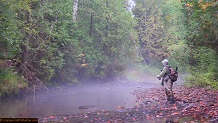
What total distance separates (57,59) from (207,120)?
596 inches

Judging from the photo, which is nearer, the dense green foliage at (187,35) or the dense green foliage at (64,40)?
the dense green foliage at (187,35)

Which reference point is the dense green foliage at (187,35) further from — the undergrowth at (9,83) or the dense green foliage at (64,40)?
the undergrowth at (9,83)

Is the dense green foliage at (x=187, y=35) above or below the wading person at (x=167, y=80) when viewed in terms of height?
above

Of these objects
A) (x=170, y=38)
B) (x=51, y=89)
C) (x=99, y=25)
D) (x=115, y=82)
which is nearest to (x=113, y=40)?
(x=99, y=25)

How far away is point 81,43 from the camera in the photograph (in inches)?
1020

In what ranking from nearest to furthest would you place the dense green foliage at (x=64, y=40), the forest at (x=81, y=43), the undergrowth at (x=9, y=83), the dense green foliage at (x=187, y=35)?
1. the dense green foliage at (x=187, y=35)
2. the forest at (x=81, y=43)
3. the undergrowth at (x=9, y=83)
4. the dense green foliage at (x=64, y=40)

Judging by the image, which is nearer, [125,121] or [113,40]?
[125,121]

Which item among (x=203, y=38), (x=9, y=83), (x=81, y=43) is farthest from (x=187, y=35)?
(x=81, y=43)

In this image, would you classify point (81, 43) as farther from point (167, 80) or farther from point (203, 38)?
point (167, 80)

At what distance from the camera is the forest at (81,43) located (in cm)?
1460

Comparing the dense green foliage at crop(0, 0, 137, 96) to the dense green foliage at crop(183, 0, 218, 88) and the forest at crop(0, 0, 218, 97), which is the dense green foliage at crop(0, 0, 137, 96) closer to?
the forest at crop(0, 0, 218, 97)

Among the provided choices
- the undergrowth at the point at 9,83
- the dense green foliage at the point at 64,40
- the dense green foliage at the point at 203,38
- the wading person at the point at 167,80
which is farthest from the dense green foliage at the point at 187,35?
the undergrowth at the point at 9,83

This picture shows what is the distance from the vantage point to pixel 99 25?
29.2 metres

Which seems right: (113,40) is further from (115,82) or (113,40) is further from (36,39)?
(36,39)
